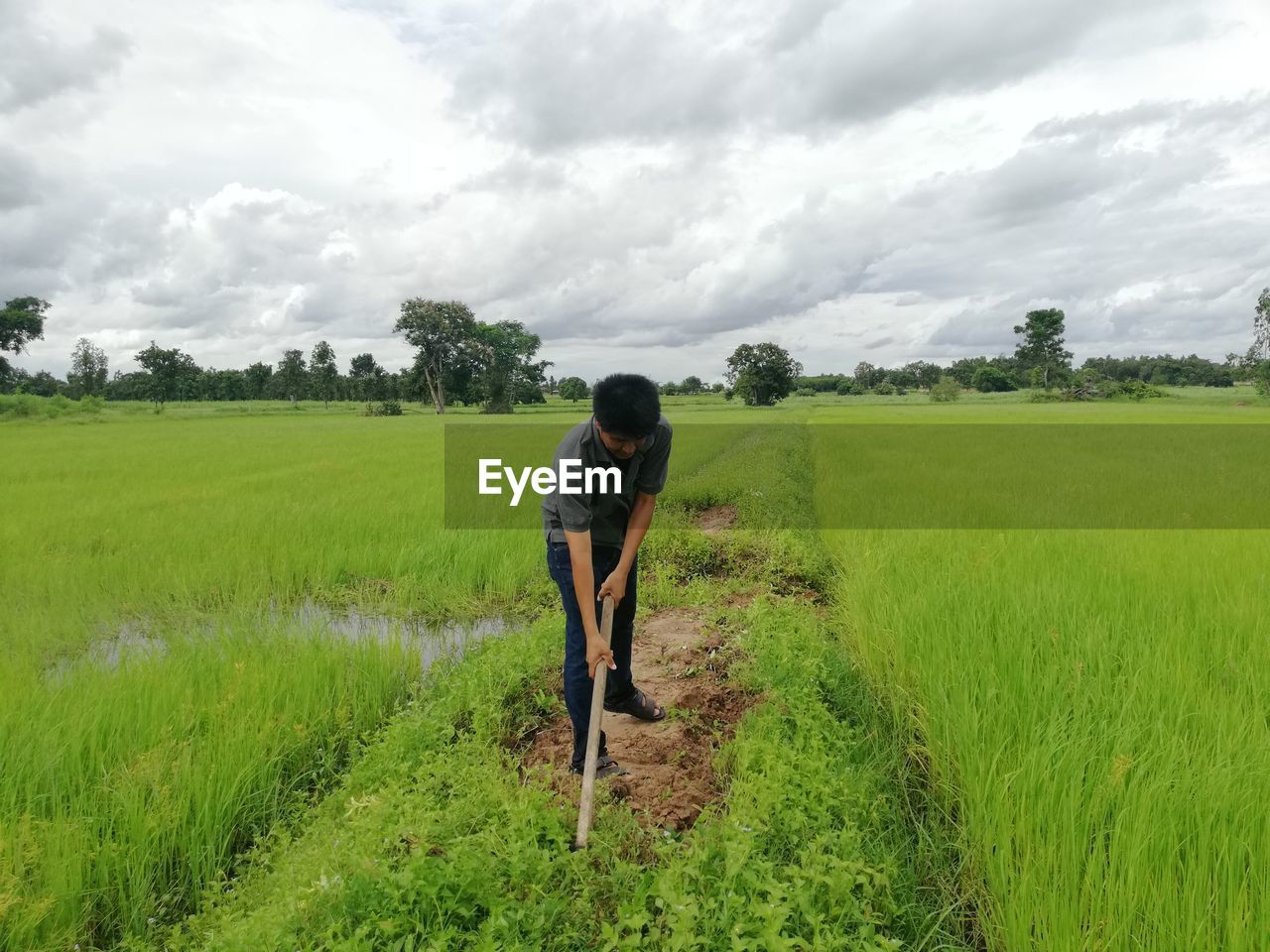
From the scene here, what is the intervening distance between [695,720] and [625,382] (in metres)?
1.80

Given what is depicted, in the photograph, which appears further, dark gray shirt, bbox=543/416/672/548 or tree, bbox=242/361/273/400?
tree, bbox=242/361/273/400

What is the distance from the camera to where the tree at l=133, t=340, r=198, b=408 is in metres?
55.2

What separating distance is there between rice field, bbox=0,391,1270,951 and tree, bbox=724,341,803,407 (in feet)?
195

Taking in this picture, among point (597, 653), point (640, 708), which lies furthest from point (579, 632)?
point (640, 708)

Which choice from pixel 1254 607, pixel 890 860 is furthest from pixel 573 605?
pixel 1254 607

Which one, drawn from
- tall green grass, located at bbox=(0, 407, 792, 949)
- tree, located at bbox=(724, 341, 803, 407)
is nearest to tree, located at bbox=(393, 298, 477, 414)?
tree, located at bbox=(724, 341, 803, 407)

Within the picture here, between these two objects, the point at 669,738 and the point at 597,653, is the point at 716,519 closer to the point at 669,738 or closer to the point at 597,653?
the point at 669,738

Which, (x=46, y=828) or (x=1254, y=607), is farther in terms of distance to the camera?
(x=1254, y=607)

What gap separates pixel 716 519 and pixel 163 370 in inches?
2517

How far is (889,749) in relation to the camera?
290cm

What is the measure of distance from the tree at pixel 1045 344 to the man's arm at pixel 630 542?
8084 centimetres

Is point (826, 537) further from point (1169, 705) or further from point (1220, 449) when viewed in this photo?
point (1220, 449)

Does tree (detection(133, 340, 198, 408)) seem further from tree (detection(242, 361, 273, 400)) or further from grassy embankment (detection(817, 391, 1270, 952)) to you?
grassy embankment (detection(817, 391, 1270, 952))

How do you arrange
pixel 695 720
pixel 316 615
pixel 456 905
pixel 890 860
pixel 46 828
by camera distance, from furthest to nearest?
pixel 316 615 → pixel 695 720 → pixel 46 828 → pixel 890 860 → pixel 456 905
